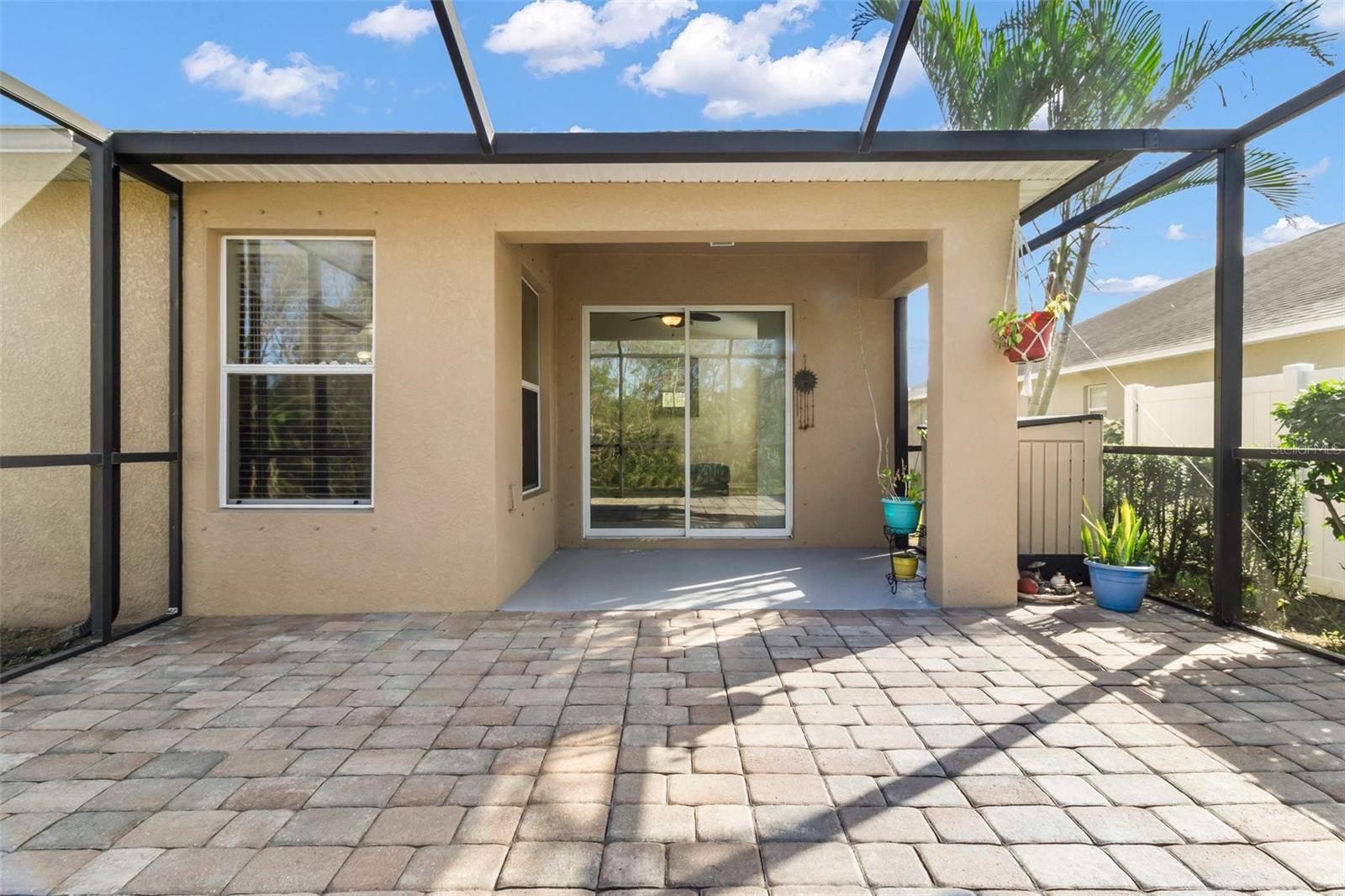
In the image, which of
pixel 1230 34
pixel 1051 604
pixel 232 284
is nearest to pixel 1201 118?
pixel 1230 34

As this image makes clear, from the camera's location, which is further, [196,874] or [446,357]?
[446,357]

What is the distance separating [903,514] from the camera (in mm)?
4738

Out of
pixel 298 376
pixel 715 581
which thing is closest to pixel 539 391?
pixel 298 376

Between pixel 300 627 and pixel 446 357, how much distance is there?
1.78 m

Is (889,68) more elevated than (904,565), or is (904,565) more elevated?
(889,68)

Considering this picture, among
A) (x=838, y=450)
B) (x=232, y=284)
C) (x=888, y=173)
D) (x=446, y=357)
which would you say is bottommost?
(x=838, y=450)

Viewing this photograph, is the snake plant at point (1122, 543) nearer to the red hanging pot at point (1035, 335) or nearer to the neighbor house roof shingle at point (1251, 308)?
the red hanging pot at point (1035, 335)

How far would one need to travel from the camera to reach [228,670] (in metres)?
3.15

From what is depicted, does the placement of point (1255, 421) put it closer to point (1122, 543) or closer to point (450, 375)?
point (1122, 543)

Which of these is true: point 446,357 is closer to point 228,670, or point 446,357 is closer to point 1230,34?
point 228,670

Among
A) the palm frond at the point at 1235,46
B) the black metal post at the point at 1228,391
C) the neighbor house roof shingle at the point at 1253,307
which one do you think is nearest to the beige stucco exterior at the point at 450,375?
the black metal post at the point at 1228,391

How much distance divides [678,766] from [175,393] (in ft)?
12.5

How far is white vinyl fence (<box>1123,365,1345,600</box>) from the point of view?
14.0ft

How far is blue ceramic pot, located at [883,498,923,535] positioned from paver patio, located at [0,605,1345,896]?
1199mm
